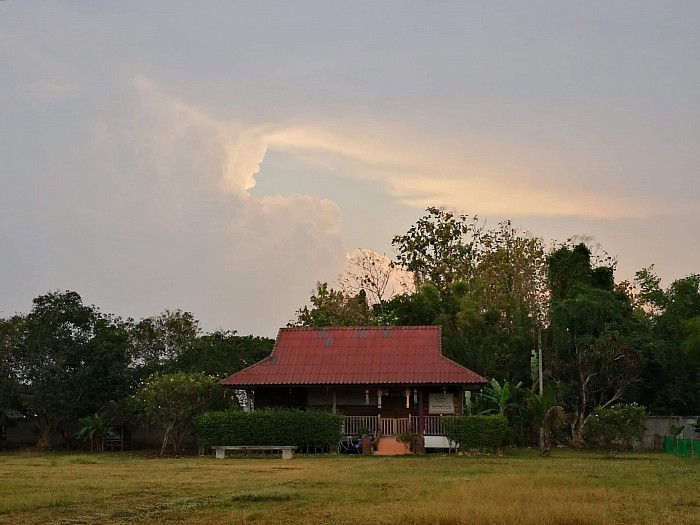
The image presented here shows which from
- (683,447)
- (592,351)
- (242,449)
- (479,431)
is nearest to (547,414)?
(479,431)

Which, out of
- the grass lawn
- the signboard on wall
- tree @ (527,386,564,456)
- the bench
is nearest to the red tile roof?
the signboard on wall

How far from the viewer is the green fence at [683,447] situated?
86.9 ft

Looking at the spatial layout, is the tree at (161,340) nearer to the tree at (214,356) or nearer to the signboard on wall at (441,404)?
the tree at (214,356)

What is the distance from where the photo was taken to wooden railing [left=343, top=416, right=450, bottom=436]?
31.2m

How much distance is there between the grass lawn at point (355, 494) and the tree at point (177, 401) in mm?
7206

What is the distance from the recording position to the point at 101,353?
3516 cm

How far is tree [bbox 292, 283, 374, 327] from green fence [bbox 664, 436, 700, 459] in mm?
17902

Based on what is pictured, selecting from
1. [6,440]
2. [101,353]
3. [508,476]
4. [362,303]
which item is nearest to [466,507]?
[508,476]

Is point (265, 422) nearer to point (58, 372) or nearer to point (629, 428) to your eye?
point (58, 372)

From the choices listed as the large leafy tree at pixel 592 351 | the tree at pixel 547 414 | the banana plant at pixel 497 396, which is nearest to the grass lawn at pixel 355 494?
the tree at pixel 547 414

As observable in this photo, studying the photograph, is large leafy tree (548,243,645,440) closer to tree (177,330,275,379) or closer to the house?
the house

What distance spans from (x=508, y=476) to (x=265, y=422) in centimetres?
1289

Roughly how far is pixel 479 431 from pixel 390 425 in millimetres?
3515

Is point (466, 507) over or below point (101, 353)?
below
